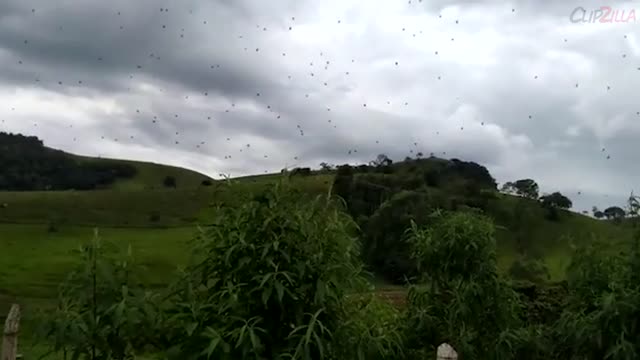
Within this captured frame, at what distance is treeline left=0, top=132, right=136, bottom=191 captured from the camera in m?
129

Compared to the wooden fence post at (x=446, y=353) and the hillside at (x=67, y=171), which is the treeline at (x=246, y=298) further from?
the hillside at (x=67, y=171)

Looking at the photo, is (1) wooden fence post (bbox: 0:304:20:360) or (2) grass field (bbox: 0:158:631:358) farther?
(2) grass field (bbox: 0:158:631:358)

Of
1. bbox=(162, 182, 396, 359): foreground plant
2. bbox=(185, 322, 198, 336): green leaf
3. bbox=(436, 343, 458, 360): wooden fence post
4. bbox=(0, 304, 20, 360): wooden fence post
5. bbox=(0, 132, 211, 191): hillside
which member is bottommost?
bbox=(0, 304, 20, 360): wooden fence post

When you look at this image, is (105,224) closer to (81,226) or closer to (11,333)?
(81,226)

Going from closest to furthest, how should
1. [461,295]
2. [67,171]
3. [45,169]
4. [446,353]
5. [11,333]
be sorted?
[446,353]
[11,333]
[461,295]
[45,169]
[67,171]

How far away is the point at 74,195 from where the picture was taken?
112m

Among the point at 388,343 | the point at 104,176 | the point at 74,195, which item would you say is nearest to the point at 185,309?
the point at 388,343

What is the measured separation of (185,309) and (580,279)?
425 cm

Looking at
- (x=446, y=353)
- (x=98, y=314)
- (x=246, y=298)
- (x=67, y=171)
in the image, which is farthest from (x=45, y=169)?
(x=246, y=298)

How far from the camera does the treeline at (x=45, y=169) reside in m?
129

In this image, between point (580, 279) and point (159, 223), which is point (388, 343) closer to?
point (580, 279)

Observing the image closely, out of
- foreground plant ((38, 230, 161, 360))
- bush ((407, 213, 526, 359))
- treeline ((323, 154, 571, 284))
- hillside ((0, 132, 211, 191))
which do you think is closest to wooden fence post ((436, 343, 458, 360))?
bush ((407, 213, 526, 359))

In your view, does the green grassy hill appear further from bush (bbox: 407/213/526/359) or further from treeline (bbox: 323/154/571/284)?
bush (bbox: 407/213/526/359)

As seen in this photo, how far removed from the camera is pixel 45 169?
454 feet
